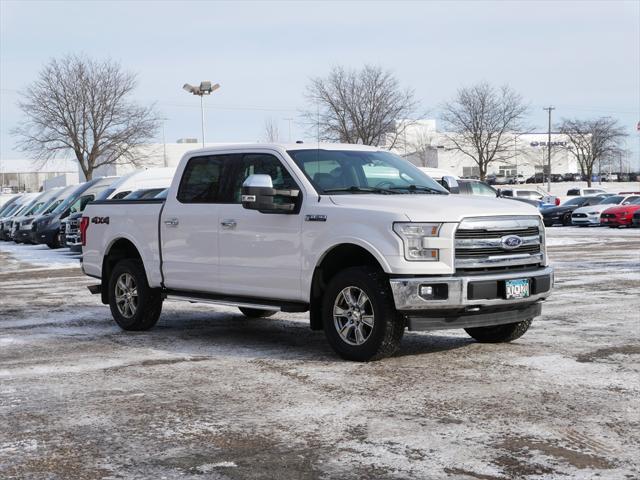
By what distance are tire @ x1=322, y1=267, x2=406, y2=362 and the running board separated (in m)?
0.46

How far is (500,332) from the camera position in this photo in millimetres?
9500

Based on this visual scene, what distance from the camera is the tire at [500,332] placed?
31.0 feet

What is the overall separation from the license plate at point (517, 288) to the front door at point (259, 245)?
1.86 metres

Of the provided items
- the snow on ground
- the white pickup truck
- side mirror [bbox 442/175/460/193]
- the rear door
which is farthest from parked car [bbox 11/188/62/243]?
side mirror [bbox 442/175/460/193]

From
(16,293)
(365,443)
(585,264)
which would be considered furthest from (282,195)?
(585,264)

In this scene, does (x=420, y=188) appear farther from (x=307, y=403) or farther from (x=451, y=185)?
(x=307, y=403)

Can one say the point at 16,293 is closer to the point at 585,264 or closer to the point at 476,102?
the point at 585,264

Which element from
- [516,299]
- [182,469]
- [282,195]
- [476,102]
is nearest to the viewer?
[182,469]

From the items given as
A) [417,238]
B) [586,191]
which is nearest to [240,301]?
[417,238]

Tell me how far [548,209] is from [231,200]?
→ 36434mm

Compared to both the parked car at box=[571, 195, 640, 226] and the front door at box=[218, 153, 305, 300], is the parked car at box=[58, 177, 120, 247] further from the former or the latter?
the parked car at box=[571, 195, 640, 226]

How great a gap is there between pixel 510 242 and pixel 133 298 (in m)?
4.56

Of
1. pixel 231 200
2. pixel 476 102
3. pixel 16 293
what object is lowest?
pixel 16 293

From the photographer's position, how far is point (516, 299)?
8461 millimetres
